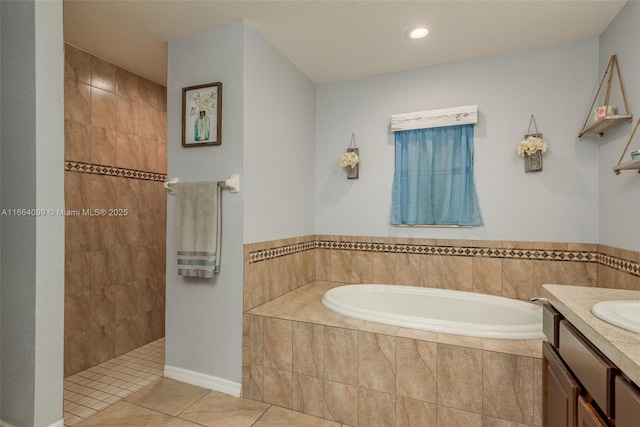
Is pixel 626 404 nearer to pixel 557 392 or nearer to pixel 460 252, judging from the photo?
pixel 557 392

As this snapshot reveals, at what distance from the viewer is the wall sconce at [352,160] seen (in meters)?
3.03

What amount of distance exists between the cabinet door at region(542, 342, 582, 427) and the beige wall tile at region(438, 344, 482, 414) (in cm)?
35

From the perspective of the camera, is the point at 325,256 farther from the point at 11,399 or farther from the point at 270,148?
the point at 11,399

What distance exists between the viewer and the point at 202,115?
2.33 m

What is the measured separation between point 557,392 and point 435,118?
6.96 feet

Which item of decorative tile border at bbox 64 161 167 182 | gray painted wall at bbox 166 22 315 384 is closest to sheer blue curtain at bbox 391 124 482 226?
gray painted wall at bbox 166 22 315 384

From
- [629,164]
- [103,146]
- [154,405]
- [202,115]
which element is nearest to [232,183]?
[202,115]

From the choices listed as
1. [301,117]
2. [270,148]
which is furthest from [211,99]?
[301,117]

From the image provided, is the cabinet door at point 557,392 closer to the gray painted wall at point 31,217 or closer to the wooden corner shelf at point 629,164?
the wooden corner shelf at point 629,164

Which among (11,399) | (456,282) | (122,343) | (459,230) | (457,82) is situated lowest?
(122,343)

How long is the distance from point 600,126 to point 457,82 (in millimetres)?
1045

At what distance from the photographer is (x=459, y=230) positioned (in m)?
2.77

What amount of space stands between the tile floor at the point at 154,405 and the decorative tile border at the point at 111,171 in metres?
1.54

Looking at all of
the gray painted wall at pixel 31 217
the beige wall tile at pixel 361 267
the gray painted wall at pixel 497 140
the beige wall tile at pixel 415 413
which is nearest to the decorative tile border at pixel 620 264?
the gray painted wall at pixel 497 140
